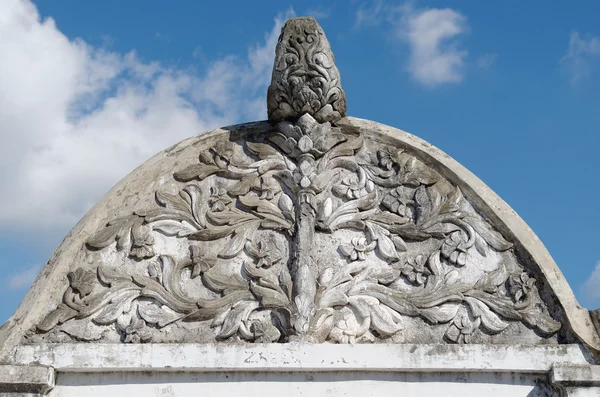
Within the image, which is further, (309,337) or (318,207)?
(318,207)

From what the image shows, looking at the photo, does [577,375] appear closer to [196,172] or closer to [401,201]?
[401,201]

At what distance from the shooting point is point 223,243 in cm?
557

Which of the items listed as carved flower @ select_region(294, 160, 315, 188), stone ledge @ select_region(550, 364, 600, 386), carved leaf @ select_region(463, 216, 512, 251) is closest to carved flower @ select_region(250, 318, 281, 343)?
carved flower @ select_region(294, 160, 315, 188)

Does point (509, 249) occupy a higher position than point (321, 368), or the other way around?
point (509, 249)

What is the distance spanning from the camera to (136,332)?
5.21m

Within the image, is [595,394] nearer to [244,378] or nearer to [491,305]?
[491,305]

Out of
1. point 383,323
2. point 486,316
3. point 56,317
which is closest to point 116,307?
point 56,317

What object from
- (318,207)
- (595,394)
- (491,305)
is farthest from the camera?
(318,207)

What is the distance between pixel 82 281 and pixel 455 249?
270 centimetres

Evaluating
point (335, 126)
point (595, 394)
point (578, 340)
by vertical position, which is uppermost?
point (335, 126)

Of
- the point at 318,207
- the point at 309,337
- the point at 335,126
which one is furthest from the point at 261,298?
the point at 335,126

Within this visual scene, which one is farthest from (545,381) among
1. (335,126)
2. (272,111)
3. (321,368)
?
(272,111)

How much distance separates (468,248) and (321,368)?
1414 mm

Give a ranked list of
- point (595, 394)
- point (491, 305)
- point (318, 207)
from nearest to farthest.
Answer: point (595, 394) → point (491, 305) → point (318, 207)
